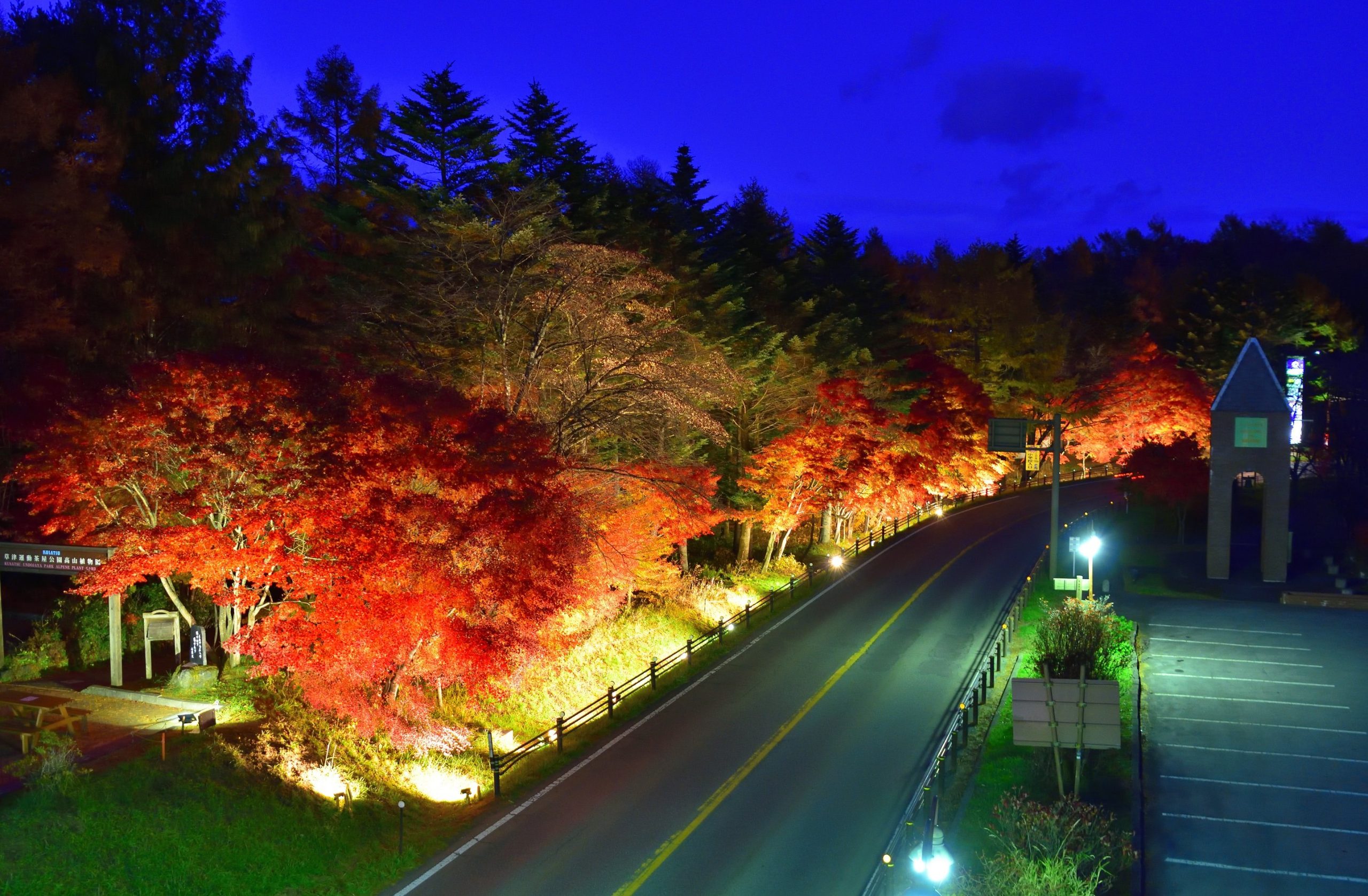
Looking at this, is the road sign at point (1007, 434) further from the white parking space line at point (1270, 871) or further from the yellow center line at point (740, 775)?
the white parking space line at point (1270, 871)

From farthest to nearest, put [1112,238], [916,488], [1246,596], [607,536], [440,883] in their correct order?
1. [1112,238]
2. [916,488]
3. [1246,596]
4. [607,536]
5. [440,883]

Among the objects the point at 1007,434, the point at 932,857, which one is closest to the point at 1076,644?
the point at 932,857

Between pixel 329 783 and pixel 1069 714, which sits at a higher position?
pixel 1069 714

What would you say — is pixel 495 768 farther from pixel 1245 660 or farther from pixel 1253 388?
pixel 1253 388

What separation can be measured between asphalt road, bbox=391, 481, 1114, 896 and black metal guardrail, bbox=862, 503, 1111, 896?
296 millimetres

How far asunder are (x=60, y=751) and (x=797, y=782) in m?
11.2

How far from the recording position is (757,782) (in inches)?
583

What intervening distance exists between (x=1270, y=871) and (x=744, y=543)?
2489 cm

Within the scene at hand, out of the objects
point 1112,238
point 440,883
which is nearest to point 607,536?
point 440,883

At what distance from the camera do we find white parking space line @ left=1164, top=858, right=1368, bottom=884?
11.3 meters

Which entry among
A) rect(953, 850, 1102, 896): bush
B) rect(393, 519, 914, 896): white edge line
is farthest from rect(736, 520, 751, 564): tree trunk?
rect(953, 850, 1102, 896): bush

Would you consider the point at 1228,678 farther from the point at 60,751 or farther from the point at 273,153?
the point at 273,153

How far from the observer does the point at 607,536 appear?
21.7m

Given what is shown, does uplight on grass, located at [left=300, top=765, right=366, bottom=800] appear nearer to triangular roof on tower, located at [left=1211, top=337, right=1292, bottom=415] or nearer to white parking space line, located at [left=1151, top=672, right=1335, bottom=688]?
white parking space line, located at [left=1151, top=672, right=1335, bottom=688]
